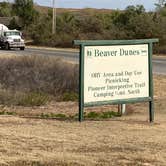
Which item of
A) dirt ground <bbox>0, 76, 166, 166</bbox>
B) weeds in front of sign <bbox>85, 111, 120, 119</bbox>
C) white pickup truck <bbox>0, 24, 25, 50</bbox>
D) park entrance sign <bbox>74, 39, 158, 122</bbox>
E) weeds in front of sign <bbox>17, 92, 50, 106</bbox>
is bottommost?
white pickup truck <bbox>0, 24, 25, 50</bbox>

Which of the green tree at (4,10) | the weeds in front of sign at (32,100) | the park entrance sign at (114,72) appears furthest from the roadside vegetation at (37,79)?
the green tree at (4,10)

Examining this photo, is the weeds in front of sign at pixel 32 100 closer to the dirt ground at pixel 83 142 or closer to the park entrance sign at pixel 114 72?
the dirt ground at pixel 83 142

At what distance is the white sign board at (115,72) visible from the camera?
35.8 feet

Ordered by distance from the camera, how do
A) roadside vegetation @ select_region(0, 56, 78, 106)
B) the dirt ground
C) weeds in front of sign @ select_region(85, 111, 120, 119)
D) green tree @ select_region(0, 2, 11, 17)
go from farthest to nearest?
green tree @ select_region(0, 2, 11, 17)
roadside vegetation @ select_region(0, 56, 78, 106)
weeds in front of sign @ select_region(85, 111, 120, 119)
the dirt ground

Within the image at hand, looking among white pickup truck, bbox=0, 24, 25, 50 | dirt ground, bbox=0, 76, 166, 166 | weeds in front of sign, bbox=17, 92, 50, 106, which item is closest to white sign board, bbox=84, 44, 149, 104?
dirt ground, bbox=0, 76, 166, 166

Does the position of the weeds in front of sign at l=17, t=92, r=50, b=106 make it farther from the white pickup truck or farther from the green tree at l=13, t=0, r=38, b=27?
the green tree at l=13, t=0, r=38, b=27

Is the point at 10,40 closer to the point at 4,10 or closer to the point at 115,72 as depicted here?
the point at 115,72

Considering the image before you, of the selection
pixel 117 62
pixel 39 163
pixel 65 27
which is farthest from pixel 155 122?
pixel 65 27

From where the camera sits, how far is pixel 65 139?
912cm

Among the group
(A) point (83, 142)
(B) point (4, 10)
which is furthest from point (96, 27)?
(A) point (83, 142)

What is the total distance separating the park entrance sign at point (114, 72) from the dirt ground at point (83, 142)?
456 mm

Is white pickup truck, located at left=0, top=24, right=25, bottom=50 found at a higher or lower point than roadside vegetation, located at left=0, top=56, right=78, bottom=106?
lower

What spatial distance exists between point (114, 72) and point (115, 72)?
0.03 metres

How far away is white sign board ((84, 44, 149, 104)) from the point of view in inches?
429
